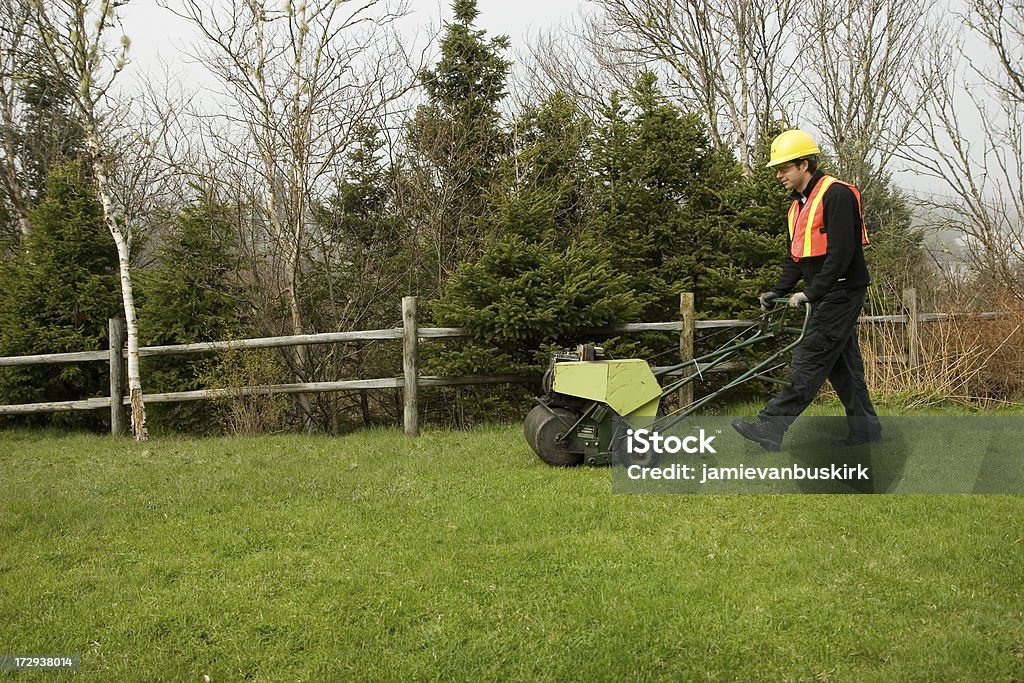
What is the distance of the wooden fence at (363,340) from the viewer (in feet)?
28.1

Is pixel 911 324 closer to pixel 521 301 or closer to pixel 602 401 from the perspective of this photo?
pixel 521 301

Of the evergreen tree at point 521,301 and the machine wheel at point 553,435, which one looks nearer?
the machine wheel at point 553,435

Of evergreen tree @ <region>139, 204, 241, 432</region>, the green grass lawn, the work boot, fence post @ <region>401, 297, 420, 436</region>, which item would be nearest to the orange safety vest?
the work boot

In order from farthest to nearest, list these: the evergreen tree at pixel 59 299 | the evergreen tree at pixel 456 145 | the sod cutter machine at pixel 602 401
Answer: the evergreen tree at pixel 456 145 → the evergreen tree at pixel 59 299 → the sod cutter machine at pixel 602 401

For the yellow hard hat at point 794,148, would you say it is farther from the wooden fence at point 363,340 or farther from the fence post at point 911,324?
the fence post at point 911,324

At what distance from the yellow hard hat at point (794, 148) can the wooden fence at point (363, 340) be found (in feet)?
11.5

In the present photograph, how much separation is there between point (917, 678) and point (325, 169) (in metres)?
9.03

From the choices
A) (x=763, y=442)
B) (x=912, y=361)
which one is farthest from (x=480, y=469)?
(x=912, y=361)

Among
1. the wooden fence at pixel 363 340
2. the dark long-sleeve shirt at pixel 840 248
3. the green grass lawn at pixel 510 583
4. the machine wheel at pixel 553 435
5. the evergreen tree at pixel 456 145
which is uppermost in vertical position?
the evergreen tree at pixel 456 145

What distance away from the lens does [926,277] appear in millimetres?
12164

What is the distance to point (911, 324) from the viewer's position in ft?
31.8

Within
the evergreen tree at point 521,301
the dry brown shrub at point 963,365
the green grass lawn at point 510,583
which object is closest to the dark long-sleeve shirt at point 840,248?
the green grass lawn at point 510,583

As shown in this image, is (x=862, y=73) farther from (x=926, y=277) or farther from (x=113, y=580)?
(x=113, y=580)

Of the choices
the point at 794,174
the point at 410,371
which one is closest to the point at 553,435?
the point at 794,174
